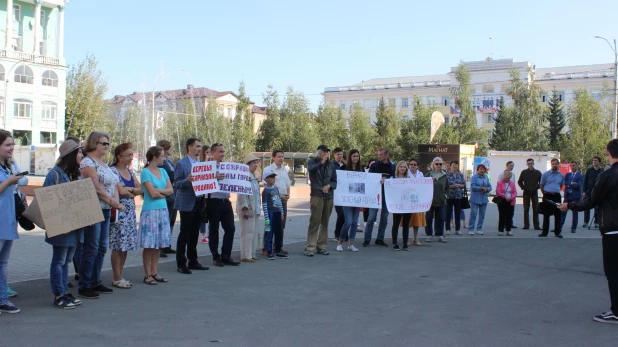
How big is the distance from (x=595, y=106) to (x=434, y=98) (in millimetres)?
42369

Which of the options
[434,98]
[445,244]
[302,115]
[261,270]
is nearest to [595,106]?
[302,115]

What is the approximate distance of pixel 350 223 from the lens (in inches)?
479

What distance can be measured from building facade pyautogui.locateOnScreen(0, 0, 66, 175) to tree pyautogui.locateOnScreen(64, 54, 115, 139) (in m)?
4.06

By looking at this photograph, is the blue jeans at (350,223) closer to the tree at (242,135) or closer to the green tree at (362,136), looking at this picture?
the tree at (242,135)

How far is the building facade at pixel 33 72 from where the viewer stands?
6272 cm

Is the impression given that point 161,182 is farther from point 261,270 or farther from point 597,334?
point 597,334

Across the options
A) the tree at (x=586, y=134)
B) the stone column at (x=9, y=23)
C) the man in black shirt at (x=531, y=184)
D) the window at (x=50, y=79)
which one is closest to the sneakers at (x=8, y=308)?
the man in black shirt at (x=531, y=184)

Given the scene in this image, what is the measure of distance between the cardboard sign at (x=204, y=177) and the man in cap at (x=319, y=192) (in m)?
2.43

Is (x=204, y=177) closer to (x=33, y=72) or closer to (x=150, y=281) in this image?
(x=150, y=281)

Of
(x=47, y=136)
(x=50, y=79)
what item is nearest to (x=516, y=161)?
(x=47, y=136)

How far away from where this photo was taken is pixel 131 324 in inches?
236

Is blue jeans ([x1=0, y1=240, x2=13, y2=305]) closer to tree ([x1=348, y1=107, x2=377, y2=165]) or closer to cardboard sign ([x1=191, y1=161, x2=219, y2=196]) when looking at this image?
cardboard sign ([x1=191, y1=161, x2=219, y2=196])

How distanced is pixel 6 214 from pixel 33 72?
215ft

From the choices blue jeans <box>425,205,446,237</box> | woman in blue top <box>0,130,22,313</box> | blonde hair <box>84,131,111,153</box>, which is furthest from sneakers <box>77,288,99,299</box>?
blue jeans <box>425,205,446,237</box>
